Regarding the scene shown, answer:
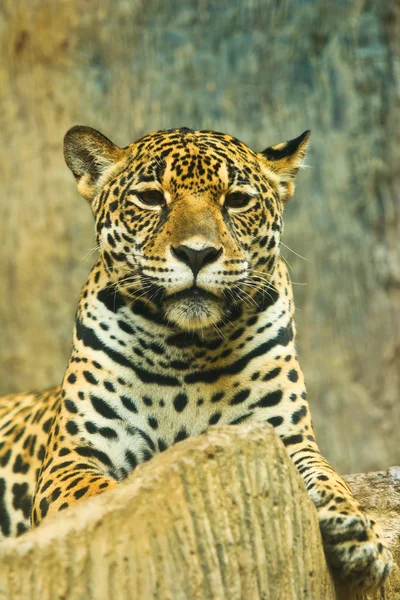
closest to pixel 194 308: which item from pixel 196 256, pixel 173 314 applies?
pixel 173 314

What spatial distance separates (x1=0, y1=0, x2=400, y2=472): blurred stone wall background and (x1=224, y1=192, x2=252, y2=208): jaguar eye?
593cm

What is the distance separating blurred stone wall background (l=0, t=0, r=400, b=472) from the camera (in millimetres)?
13258

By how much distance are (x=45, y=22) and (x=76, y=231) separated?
2568 mm

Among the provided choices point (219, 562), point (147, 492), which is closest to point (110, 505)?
point (147, 492)

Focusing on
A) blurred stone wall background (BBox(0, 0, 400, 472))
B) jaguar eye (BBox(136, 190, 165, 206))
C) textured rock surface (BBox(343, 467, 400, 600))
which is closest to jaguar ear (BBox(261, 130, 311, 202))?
jaguar eye (BBox(136, 190, 165, 206))

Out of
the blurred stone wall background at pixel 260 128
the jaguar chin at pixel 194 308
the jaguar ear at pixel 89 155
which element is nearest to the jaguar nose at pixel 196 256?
the jaguar chin at pixel 194 308

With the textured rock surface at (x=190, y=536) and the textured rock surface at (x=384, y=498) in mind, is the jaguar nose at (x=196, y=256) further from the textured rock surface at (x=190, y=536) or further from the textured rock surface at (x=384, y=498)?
the textured rock surface at (x=384, y=498)

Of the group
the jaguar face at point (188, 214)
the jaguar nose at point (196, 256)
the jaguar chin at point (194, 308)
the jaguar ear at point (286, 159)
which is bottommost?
the jaguar chin at point (194, 308)

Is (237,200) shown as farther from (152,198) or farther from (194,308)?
(194,308)

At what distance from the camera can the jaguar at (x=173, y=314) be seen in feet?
23.1

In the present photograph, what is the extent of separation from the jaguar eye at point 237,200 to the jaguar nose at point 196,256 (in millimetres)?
697

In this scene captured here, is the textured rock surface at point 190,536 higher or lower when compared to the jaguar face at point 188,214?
lower

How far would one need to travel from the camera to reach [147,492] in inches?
193

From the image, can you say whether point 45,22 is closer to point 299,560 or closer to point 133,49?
point 133,49
